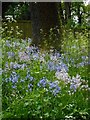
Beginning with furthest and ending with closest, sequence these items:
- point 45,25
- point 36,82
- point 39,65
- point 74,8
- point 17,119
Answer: point 74,8
point 45,25
point 39,65
point 36,82
point 17,119

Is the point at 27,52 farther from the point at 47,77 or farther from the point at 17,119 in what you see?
the point at 17,119

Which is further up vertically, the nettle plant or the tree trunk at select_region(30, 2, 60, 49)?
the tree trunk at select_region(30, 2, 60, 49)

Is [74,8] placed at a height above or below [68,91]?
above

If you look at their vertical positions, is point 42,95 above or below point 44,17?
below

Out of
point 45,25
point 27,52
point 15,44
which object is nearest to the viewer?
point 27,52

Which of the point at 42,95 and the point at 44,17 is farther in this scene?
the point at 44,17

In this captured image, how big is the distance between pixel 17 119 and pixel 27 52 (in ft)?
4.47

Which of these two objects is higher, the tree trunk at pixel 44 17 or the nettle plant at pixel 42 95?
the tree trunk at pixel 44 17

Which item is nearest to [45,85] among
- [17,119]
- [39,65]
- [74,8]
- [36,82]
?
[36,82]

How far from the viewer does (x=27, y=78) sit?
2469mm

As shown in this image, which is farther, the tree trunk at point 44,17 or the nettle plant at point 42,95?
the tree trunk at point 44,17

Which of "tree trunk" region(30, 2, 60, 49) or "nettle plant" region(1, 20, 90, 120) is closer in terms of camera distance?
"nettle plant" region(1, 20, 90, 120)

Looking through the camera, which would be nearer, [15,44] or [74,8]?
[15,44]

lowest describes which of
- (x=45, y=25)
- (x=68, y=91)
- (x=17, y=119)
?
(x=17, y=119)
